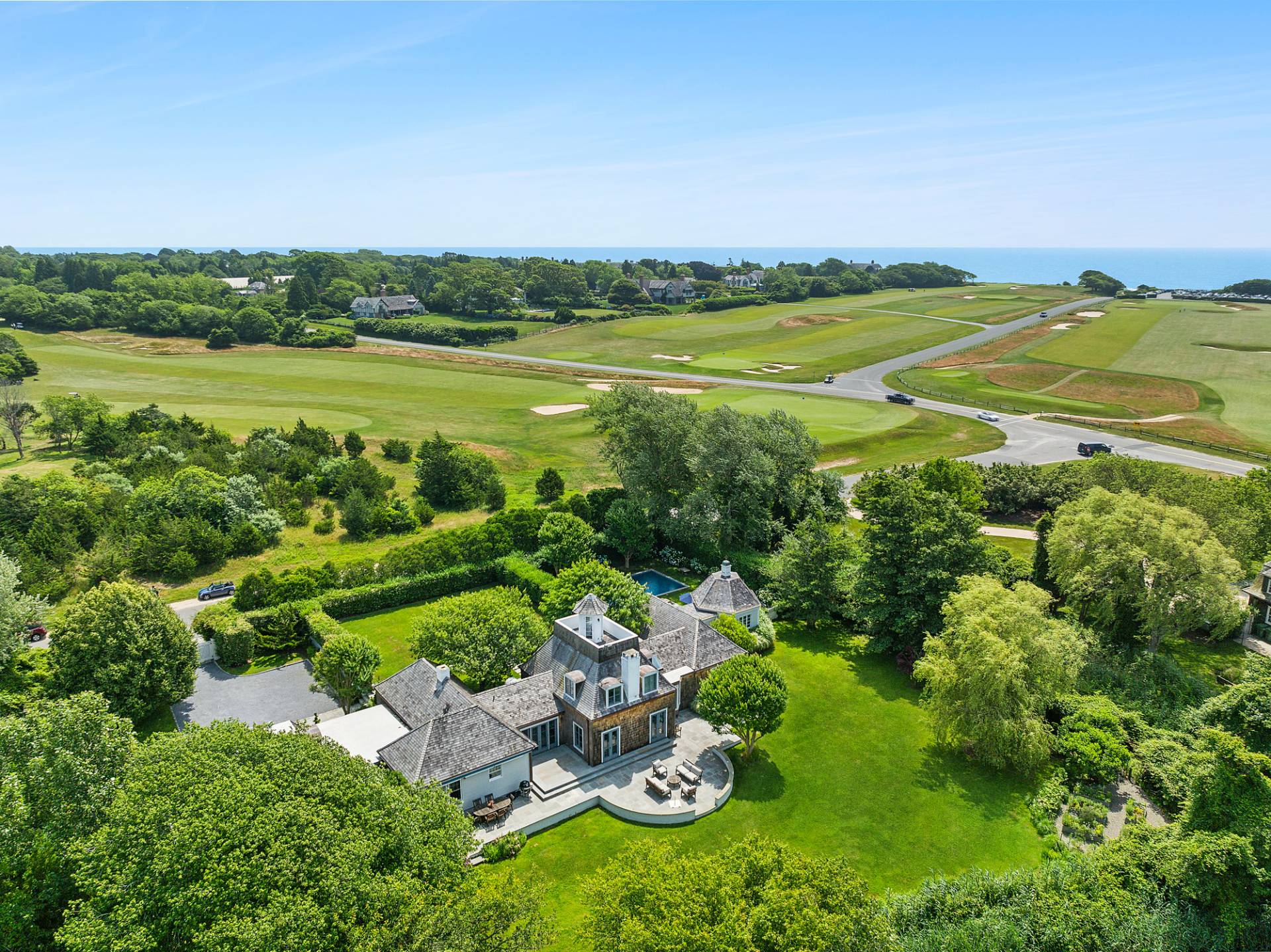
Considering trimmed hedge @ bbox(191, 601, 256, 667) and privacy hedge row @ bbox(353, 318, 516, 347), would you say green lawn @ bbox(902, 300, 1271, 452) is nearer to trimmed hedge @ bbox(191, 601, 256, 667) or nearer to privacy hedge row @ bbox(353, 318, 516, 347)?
privacy hedge row @ bbox(353, 318, 516, 347)

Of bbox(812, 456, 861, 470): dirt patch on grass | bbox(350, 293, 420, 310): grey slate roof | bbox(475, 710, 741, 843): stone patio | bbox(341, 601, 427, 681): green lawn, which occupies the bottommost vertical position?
bbox(475, 710, 741, 843): stone patio

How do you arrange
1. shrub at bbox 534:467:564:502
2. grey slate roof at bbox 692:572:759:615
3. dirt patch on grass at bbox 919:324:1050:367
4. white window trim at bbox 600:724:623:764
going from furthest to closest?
dirt patch on grass at bbox 919:324:1050:367
shrub at bbox 534:467:564:502
grey slate roof at bbox 692:572:759:615
white window trim at bbox 600:724:623:764

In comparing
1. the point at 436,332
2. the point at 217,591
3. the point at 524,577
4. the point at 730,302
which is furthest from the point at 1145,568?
the point at 730,302

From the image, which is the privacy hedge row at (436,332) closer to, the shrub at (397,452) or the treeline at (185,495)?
the shrub at (397,452)

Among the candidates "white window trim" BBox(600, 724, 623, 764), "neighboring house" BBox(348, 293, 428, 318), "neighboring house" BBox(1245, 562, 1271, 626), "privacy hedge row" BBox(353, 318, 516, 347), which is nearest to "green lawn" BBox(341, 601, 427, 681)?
"white window trim" BBox(600, 724, 623, 764)

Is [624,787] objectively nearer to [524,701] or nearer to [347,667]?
[524,701]

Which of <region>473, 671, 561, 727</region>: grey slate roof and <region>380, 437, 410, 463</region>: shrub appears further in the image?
<region>380, 437, 410, 463</region>: shrub

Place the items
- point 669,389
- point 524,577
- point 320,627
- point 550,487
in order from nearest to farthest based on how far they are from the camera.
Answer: point 320,627
point 524,577
point 550,487
point 669,389
